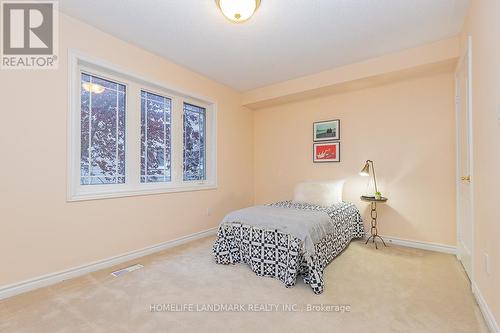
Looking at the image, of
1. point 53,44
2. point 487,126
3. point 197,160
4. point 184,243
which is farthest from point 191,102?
point 487,126

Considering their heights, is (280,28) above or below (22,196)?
above

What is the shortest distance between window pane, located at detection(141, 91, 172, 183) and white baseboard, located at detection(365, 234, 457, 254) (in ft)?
10.6

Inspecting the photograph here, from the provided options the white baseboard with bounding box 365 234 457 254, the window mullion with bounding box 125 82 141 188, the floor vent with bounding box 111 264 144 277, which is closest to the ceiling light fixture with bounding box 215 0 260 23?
the window mullion with bounding box 125 82 141 188

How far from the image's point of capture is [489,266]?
1.57 metres

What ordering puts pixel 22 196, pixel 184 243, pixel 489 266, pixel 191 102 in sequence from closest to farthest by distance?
pixel 489 266
pixel 22 196
pixel 184 243
pixel 191 102

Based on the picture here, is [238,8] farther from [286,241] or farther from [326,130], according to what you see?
[326,130]

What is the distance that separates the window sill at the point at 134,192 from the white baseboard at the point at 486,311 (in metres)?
3.17

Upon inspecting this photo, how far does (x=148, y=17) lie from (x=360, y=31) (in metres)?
2.15

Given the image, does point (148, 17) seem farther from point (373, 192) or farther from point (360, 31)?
point (373, 192)

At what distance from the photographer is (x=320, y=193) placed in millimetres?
3205

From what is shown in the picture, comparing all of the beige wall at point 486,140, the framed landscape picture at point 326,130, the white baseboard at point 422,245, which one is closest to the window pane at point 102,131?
the framed landscape picture at point 326,130

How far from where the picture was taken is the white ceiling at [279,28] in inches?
83.4

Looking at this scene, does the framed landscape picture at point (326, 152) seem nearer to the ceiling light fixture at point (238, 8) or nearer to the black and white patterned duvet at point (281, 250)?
the black and white patterned duvet at point (281, 250)

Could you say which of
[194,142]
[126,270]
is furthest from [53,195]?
[194,142]
